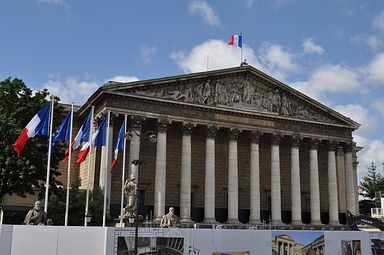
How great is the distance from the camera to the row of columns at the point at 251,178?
4056 cm

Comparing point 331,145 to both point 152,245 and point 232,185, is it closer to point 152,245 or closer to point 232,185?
point 232,185

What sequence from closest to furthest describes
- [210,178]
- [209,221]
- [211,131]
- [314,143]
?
1. [209,221]
2. [210,178]
3. [211,131]
4. [314,143]

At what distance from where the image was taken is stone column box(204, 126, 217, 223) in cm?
4178

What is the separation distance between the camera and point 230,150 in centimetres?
4356

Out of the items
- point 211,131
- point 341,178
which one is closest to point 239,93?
point 211,131

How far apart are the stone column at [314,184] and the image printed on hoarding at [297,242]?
26406 mm

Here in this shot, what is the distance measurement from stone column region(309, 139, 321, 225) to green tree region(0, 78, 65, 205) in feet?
86.0

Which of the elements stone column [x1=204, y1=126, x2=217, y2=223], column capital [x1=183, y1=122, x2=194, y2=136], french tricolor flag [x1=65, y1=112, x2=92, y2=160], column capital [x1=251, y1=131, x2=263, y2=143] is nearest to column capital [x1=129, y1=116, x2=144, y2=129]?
column capital [x1=183, y1=122, x2=194, y2=136]

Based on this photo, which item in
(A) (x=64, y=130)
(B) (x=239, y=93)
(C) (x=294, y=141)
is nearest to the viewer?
(A) (x=64, y=130)

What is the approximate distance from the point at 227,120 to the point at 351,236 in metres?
23.0

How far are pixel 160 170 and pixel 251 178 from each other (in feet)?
30.7

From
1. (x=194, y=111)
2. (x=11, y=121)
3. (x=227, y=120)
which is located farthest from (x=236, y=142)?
(x=11, y=121)

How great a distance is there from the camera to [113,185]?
41156 millimetres

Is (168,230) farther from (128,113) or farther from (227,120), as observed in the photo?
(227,120)
